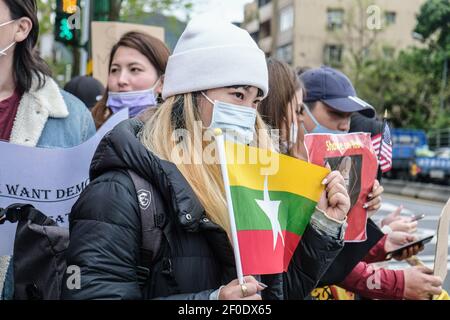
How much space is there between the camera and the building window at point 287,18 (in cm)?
A: 4569

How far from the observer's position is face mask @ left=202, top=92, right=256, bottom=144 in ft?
6.95

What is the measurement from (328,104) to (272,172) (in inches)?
71.7

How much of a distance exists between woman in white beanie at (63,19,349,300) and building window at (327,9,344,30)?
40.5 m

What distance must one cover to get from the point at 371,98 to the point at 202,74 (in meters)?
34.5

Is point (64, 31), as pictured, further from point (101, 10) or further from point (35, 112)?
point (35, 112)

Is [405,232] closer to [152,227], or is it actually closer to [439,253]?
[439,253]


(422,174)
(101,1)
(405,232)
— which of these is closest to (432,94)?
(422,174)

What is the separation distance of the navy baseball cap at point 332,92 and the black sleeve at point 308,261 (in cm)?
160

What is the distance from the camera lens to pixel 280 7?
4606cm

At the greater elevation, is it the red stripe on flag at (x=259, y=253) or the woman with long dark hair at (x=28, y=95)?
the woman with long dark hair at (x=28, y=95)

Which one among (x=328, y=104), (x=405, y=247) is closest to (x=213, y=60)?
(x=405, y=247)

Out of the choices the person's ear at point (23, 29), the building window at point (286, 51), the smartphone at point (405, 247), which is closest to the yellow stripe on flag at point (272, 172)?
the person's ear at point (23, 29)

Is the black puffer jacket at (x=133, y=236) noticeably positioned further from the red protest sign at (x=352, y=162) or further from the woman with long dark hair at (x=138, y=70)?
the woman with long dark hair at (x=138, y=70)

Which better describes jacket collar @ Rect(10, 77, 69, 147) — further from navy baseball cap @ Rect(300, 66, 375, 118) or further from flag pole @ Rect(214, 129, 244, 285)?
navy baseball cap @ Rect(300, 66, 375, 118)
